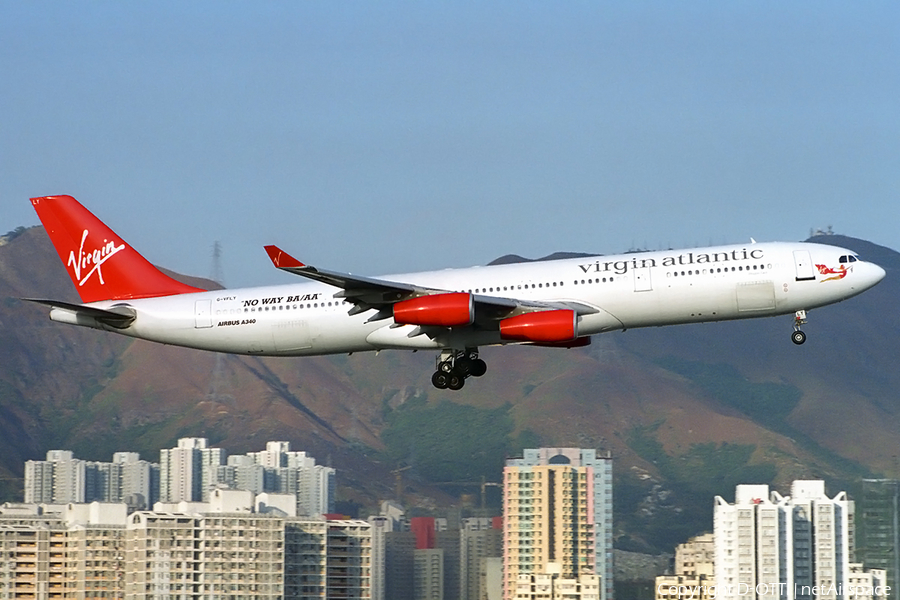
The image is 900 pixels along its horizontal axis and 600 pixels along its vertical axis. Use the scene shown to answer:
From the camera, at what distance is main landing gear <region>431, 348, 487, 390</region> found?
141 ft

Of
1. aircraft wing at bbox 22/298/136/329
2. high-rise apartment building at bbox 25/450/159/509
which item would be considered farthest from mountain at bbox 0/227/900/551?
aircraft wing at bbox 22/298/136/329

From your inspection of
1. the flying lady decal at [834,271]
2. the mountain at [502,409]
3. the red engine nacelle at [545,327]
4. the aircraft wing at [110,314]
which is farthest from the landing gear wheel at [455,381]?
the mountain at [502,409]

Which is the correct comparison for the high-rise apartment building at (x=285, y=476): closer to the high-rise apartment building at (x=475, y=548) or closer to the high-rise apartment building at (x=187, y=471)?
the high-rise apartment building at (x=187, y=471)

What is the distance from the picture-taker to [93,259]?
4672 centimetres

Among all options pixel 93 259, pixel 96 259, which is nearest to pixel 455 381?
pixel 96 259

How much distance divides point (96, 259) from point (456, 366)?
44.9 ft

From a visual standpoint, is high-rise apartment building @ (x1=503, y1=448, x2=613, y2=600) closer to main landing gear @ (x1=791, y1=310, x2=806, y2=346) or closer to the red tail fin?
the red tail fin

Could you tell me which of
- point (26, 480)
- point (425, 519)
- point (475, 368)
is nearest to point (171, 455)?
point (26, 480)

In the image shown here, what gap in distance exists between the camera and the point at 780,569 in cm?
7794

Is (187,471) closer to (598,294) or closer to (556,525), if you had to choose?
(556,525)

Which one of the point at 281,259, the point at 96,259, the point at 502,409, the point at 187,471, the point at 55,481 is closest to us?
the point at 281,259

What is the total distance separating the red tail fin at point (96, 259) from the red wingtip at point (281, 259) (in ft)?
29.0

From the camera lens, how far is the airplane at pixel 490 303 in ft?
129

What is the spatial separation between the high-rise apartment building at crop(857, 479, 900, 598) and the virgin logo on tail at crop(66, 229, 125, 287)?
2145 inches
